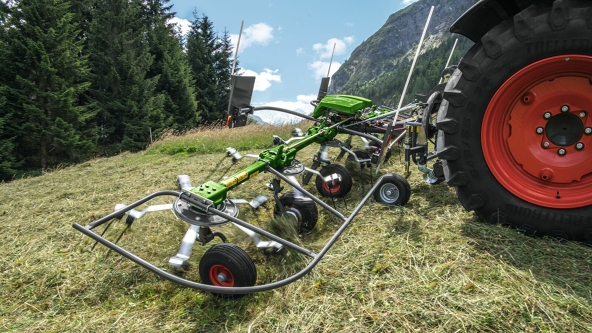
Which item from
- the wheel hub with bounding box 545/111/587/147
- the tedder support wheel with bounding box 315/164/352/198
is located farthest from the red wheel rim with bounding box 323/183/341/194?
the wheel hub with bounding box 545/111/587/147

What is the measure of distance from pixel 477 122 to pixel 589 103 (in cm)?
58

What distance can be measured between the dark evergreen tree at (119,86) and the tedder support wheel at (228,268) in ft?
62.5

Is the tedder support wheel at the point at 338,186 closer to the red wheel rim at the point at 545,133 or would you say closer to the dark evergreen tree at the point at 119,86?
the red wheel rim at the point at 545,133

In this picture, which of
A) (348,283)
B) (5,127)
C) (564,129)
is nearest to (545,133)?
(564,129)

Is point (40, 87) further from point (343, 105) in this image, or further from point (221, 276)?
point (221, 276)

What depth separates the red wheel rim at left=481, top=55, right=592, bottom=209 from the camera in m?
2.05

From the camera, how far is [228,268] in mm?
2029

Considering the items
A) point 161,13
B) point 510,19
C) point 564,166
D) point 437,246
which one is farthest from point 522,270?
point 161,13

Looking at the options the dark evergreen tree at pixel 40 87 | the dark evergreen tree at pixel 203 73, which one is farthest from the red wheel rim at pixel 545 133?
the dark evergreen tree at pixel 203 73

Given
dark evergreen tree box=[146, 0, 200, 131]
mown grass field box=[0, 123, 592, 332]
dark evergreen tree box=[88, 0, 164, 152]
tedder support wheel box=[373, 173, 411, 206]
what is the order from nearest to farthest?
mown grass field box=[0, 123, 592, 332] → tedder support wheel box=[373, 173, 411, 206] → dark evergreen tree box=[88, 0, 164, 152] → dark evergreen tree box=[146, 0, 200, 131]

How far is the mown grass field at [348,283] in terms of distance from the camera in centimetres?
159

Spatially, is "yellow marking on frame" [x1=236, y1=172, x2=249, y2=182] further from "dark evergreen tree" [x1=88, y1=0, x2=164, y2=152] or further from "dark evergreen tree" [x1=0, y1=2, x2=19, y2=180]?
"dark evergreen tree" [x1=88, y1=0, x2=164, y2=152]

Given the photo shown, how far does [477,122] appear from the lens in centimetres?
222

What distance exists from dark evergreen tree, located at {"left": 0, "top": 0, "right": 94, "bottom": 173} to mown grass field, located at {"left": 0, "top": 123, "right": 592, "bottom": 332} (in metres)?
16.0
